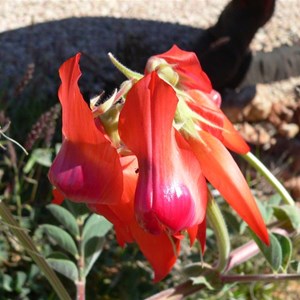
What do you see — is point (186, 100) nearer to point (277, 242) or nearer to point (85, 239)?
point (277, 242)

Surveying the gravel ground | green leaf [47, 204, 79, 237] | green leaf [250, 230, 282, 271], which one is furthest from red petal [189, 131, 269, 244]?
the gravel ground

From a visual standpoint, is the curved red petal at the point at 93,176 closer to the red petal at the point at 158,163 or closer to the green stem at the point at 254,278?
the red petal at the point at 158,163

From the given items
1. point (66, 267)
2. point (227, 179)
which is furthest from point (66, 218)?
point (227, 179)

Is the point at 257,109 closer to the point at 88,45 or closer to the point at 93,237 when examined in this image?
the point at 88,45

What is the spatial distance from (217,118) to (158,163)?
0.11 m

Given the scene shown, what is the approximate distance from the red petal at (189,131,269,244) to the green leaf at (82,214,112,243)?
420 millimetres

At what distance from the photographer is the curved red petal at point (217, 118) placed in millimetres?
725

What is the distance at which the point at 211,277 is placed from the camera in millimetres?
957

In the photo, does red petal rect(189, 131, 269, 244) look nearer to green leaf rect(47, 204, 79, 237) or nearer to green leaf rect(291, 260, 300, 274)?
green leaf rect(291, 260, 300, 274)

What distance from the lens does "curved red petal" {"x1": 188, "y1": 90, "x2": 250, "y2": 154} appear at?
2.38 ft

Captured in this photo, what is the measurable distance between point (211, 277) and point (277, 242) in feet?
0.28

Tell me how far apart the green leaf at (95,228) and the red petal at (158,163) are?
455 millimetres

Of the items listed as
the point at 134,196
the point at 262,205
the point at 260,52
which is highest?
the point at 134,196

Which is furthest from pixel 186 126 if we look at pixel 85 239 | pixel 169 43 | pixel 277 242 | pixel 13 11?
pixel 13 11
